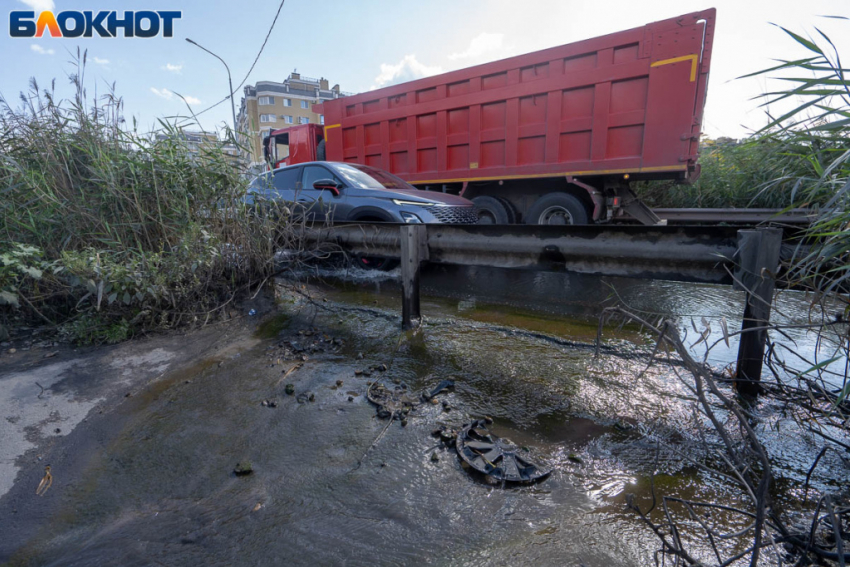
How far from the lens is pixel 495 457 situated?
196 centimetres

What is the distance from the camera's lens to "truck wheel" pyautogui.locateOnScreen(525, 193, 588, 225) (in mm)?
6637

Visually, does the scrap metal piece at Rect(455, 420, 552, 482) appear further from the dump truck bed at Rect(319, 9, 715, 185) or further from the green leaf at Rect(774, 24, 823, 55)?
the dump truck bed at Rect(319, 9, 715, 185)

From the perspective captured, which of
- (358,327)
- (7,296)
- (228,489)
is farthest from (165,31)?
(228,489)

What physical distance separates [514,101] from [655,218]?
2973mm

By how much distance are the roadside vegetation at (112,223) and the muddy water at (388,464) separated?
91 cm

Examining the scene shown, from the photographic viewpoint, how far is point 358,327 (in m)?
3.86

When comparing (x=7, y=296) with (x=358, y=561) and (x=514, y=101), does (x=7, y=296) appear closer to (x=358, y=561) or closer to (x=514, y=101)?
(x=358, y=561)

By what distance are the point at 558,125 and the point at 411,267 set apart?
4.32 m

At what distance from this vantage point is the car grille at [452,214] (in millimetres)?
5594

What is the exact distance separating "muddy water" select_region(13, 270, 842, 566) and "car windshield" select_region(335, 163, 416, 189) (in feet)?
10.1

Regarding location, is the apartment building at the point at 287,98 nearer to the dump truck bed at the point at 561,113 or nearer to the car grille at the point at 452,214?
the dump truck bed at the point at 561,113

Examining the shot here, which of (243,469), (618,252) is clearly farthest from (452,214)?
(243,469)

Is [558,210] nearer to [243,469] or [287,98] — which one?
[243,469]

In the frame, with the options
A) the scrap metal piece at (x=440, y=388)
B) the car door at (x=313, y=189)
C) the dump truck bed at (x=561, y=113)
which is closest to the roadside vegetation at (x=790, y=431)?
the scrap metal piece at (x=440, y=388)
